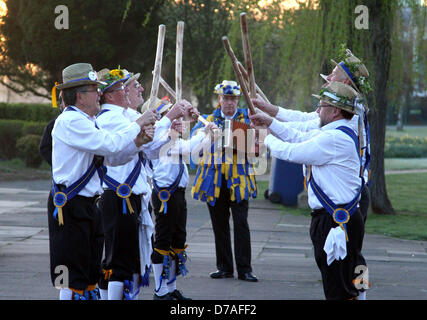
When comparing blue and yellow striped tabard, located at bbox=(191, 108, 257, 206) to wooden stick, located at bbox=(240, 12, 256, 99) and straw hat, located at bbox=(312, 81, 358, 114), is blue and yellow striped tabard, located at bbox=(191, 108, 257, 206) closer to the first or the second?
wooden stick, located at bbox=(240, 12, 256, 99)

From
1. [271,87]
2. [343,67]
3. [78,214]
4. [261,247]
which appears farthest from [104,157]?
[271,87]

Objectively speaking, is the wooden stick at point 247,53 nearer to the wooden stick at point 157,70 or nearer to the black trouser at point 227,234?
the wooden stick at point 157,70

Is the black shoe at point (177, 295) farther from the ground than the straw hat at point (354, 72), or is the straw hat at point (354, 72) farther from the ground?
the straw hat at point (354, 72)

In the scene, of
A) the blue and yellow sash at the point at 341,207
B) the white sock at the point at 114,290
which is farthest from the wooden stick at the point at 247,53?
the white sock at the point at 114,290

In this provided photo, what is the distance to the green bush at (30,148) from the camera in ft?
60.5

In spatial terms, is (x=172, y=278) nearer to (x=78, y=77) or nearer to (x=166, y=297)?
Result: (x=166, y=297)

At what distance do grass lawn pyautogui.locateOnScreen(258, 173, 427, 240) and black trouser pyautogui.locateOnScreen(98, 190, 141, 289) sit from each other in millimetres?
5786

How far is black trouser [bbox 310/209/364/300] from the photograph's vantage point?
191 inches

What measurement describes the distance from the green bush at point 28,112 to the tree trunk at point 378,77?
12188mm

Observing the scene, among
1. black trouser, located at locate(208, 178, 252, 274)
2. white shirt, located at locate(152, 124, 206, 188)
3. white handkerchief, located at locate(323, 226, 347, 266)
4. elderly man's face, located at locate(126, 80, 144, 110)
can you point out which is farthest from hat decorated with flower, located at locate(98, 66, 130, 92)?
black trouser, located at locate(208, 178, 252, 274)

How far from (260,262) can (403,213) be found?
5.38 m

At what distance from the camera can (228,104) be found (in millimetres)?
7668

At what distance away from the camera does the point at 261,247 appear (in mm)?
9195
